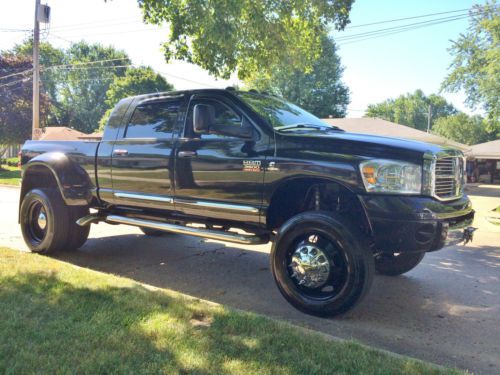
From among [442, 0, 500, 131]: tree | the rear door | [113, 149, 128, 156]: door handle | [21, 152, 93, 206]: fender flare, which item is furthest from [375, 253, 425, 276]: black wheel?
[442, 0, 500, 131]: tree

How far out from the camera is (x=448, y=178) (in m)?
4.22

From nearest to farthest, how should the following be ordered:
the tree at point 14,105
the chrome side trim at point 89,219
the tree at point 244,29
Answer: the chrome side trim at point 89,219 < the tree at point 244,29 < the tree at point 14,105

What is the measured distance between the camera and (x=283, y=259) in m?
4.30

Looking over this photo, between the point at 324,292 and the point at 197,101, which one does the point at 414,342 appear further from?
the point at 197,101

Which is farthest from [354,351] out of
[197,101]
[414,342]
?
[197,101]

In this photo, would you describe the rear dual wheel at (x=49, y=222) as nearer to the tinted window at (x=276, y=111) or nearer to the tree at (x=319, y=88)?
the tinted window at (x=276, y=111)

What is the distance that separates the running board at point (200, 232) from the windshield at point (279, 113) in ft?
3.79

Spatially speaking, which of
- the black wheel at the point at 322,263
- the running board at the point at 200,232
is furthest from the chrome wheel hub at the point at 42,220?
the black wheel at the point at 322,263

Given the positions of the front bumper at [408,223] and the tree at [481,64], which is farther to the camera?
the tree at [481,64]

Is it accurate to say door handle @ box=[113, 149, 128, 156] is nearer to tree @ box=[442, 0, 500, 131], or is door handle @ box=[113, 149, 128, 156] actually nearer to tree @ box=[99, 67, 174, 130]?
tree @ box=[442, 0, 500, 131]

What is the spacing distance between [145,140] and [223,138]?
1.22 m

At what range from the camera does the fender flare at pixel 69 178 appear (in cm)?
593

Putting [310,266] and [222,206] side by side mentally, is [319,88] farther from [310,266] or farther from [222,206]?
[310,266]

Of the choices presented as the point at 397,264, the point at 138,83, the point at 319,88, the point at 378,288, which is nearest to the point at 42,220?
the point at 378,288
